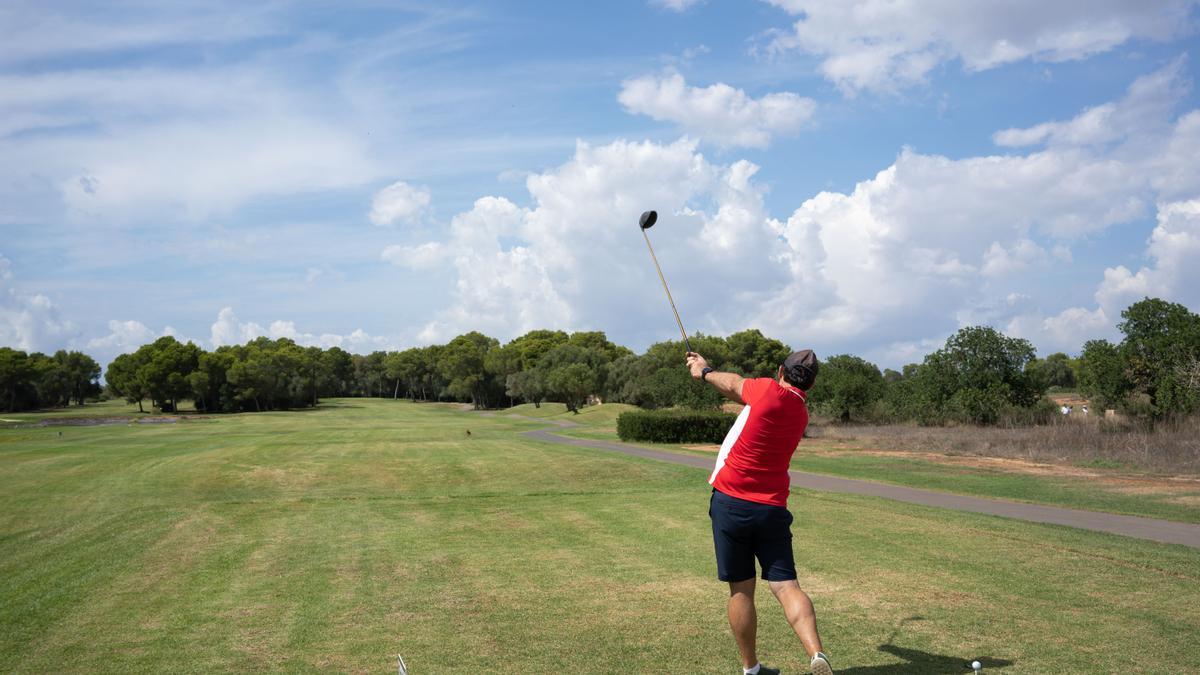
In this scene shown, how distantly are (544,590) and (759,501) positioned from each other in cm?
416

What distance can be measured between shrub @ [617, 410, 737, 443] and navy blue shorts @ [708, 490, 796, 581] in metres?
38.9

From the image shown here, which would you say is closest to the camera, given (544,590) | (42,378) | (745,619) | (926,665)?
(745,619)

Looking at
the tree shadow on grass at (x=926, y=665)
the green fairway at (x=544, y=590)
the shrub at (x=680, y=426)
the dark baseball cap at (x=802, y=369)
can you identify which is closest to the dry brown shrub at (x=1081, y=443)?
the shrub at (x=680, y=426)

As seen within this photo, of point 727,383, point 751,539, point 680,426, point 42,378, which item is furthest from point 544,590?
point 42,378

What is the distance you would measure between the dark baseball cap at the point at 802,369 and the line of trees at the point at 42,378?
10755cm

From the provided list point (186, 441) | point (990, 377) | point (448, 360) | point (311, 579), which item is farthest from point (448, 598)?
point (448, 360)

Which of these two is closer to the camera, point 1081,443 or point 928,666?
point 928,666

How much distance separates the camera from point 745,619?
6.02 metres

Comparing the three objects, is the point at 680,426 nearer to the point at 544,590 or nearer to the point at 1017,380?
the point at 1017,380

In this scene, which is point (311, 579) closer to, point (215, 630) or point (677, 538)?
point (215, 630)

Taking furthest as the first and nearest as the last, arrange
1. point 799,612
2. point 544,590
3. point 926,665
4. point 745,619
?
point 544,590 → point 926,665 → point 745,619 → point 799,612

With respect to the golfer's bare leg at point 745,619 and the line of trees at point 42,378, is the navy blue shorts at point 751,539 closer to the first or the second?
Result: the golfer's bare leg at point 745,619

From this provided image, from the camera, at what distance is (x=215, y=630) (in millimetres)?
7992

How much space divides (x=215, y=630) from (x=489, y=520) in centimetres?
812
